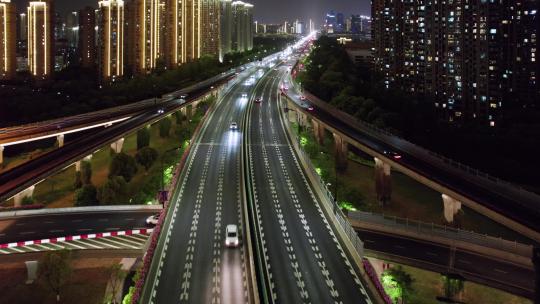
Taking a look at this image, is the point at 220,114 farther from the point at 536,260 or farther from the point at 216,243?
the point at 536,260

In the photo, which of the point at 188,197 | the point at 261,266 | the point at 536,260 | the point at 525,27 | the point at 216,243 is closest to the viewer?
the point at 536,260

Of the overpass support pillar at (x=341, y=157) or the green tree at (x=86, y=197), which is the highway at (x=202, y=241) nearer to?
the green tree at (x=86, y=197)

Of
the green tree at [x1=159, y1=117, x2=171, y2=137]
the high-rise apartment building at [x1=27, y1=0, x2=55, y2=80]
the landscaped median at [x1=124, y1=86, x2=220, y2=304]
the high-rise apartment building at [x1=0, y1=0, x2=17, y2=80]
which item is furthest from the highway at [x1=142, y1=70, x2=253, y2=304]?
the high-rise apartment building at [x1=27, y1=0, x2=55, y2=80]

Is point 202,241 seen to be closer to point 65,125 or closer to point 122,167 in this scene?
point 122,167

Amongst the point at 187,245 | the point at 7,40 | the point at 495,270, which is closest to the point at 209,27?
the point at 7,40

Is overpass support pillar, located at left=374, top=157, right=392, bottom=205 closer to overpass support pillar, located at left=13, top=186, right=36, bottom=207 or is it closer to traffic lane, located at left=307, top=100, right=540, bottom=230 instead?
traffic lane, located at left=307, top=100, right=540, bottom=230

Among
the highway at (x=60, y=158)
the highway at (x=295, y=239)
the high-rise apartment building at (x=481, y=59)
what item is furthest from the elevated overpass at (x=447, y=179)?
the high-rise apartment building at (x=481, y=59)

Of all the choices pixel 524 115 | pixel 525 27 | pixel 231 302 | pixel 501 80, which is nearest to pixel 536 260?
pixel 231 302
